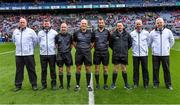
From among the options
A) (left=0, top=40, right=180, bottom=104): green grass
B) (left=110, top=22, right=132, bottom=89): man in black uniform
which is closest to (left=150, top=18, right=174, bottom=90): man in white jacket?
(left=0, top=40, right=180, bottom=104): green grass

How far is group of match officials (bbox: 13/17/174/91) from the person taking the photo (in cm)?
1138

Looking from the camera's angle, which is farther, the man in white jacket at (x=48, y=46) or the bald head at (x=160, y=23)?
the man in white jacket at (x=48, y=46)

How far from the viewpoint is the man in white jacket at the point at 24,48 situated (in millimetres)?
11492

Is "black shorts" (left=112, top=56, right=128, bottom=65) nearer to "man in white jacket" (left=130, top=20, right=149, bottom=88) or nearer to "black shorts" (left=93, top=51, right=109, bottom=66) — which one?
"black shorts" (left=93, top=51, right=109, bottom=66)

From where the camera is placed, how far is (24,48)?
37.8 feet

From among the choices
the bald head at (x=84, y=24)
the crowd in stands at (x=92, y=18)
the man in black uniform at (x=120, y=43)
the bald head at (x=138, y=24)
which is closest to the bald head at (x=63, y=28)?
the bald head at (x=84, y=24)

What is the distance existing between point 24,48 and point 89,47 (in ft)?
6.18

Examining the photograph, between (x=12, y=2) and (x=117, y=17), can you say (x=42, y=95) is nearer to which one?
(x=117, y=17)

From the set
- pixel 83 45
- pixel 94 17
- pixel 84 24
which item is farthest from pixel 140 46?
pixel 94 17

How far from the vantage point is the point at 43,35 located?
11.6 meters

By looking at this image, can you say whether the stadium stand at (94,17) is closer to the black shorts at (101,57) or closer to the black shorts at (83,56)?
the black shorts at (101,57)

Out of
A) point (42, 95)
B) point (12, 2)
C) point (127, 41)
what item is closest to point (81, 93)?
point (42, 95)

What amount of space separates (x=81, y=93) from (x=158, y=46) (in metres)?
2.67

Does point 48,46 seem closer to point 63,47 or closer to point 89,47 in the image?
point 63,47
